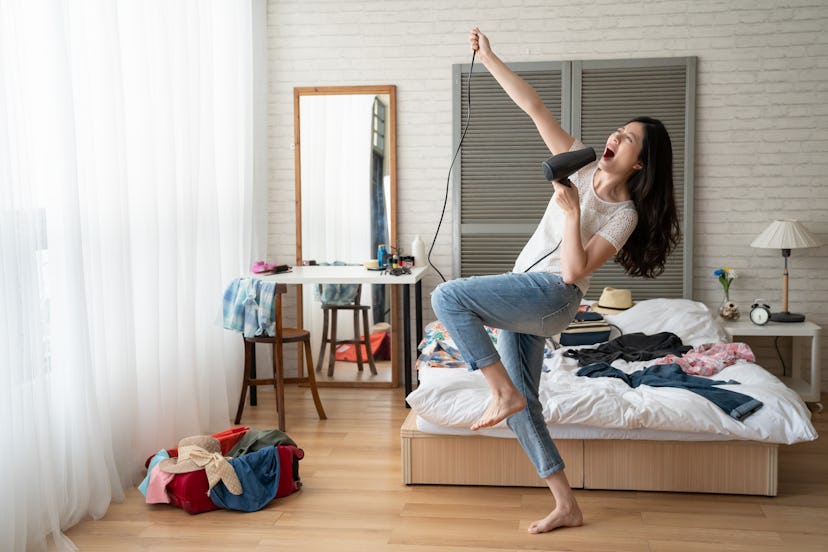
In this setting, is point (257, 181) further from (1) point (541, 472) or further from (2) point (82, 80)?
(1) point (541, 472)

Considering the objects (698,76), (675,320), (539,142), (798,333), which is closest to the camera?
(675,320)

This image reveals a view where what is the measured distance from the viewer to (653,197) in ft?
8.47

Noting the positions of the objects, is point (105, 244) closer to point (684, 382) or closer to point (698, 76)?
point (684, 382)

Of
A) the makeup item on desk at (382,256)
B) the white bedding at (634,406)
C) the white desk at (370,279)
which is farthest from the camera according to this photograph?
the makeup item on desk at (382,256)

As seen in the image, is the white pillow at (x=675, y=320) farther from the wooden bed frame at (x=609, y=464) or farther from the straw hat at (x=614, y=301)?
the wooden bed frame at (x=609, y=464)

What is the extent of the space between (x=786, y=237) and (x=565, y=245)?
2755 millimetres

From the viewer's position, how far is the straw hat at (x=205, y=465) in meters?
3.14

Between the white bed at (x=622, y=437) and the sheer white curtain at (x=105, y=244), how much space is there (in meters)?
1.18

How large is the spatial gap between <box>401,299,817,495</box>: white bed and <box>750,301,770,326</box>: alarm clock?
1.31m

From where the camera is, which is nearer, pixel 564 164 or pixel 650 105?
pixel 564 164

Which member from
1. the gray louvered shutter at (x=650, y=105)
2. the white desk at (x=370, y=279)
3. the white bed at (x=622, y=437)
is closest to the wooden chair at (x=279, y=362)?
the white desk at (x=370, y=279)

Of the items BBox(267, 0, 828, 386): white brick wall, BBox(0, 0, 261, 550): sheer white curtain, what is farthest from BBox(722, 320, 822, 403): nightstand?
BBox(0, 0, 261, 550): sheer white curtain

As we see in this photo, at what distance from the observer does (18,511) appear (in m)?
2.69

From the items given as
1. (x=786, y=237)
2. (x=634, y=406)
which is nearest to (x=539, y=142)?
(x=786, y=237)
